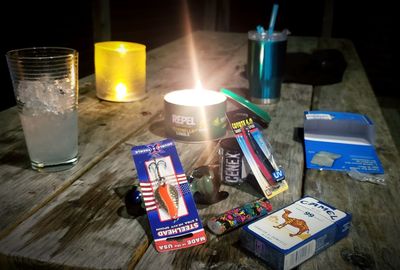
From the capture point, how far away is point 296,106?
1.33 metres

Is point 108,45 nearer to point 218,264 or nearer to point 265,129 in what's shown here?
point 265,129

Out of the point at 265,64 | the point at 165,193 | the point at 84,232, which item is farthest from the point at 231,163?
the point at 265,64

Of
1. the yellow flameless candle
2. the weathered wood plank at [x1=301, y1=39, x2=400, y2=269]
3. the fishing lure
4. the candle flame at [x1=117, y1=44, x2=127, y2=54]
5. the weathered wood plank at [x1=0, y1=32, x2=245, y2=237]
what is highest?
the candle flame at [x1=117, y1=44, x2=127, y2=54]

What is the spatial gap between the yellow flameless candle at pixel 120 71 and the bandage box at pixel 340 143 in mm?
499

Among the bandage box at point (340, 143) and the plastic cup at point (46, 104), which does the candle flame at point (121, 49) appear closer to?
the plastic cup at point (46, 104)

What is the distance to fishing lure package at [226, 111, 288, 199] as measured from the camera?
2.55 ft

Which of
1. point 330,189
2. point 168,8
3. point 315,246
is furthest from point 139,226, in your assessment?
point 168,8

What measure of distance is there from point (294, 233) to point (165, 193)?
0.20m

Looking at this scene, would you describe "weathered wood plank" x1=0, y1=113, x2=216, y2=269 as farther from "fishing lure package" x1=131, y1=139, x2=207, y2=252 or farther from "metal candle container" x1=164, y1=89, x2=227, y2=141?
"metal candle container" x1=164, y1=89, x2=227, y2=141

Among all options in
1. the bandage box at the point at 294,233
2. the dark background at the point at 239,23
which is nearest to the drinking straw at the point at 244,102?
the bandage box at the point at 294,233

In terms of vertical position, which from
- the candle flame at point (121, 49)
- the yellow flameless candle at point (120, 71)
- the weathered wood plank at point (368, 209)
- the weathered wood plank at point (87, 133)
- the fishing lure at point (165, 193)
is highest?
the candle flame at point (121, 49)

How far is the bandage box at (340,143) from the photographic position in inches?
35.8

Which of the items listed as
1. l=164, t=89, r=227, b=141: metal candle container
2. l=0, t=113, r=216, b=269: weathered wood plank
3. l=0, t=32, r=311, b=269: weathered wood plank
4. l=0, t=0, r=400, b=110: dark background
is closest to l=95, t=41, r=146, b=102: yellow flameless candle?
l=164, t=89, r=227, b=141: metal candle container

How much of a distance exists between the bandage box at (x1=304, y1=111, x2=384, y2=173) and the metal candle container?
21 centimetres
